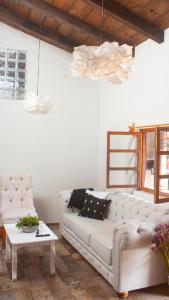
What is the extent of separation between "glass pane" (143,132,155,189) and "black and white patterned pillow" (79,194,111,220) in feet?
2.18

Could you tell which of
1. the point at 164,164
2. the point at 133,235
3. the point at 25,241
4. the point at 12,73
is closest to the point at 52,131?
the point at 12,73

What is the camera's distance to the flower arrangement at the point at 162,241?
2.93 meters

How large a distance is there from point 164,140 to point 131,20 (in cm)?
157

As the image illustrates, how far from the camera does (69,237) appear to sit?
4457 mm

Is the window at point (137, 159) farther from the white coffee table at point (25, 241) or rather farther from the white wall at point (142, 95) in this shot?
the white coffee table at point (25, 241)

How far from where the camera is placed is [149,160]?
4586mm

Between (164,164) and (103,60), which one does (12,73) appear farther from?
(103,60)

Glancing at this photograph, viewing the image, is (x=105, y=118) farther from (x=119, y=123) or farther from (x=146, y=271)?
(x=146, y=271)

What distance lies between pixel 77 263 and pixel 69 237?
648 mm

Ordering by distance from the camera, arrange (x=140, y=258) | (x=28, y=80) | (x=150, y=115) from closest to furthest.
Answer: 1. (x=140, y=258)
2. (x=150, y=115)
3. (x=28, y=80)

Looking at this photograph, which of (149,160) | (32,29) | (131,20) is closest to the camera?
(131,20)

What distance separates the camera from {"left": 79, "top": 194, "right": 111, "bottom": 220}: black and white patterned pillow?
4.38 meters

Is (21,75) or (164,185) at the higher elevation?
(21,75)

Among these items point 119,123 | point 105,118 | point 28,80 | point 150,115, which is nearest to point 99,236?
point 150,115
